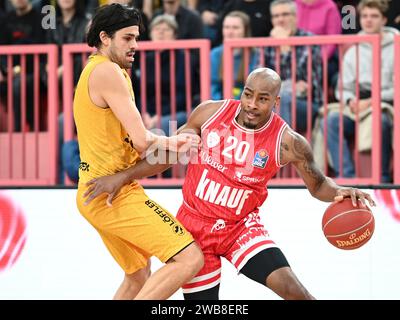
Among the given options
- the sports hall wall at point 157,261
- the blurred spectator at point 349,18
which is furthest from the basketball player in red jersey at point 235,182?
the blurred spectator at point 349,18

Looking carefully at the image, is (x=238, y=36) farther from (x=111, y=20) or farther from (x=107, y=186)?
(x=107, y=186)

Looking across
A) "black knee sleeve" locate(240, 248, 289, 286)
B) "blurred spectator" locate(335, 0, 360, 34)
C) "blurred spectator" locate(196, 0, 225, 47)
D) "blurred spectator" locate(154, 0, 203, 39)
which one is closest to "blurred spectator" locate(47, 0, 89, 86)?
"blurred spectator" locate(154, 0, 203, 39)

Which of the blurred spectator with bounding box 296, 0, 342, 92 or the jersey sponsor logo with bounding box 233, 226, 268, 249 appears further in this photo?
the blurred spectator with bounding box 296, 0, 342, 92

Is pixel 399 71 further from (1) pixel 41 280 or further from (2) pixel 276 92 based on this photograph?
(1) pixel 41 280

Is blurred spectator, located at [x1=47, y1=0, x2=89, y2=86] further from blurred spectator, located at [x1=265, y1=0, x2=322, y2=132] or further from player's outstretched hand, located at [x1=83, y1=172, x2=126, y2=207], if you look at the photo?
player's outstretched hand, located at [x1=83, y1=172, x2=126, y2=207]

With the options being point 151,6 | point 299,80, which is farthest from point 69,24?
point 299,80

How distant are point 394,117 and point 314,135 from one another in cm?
68

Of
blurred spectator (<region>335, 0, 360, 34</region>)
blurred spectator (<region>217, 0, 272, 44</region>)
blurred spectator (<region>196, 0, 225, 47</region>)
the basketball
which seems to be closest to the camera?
the basketball

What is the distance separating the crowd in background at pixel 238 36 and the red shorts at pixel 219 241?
6.60ft

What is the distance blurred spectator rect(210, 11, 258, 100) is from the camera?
873 centimetres

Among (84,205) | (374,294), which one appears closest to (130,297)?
(84,205)

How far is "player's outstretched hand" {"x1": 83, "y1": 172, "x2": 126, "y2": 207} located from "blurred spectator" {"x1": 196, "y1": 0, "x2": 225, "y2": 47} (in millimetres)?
3839

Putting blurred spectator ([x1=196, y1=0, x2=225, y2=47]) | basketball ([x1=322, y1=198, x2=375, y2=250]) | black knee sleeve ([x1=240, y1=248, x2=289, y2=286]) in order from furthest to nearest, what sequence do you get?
blurred spectator ([x1=196, y1=0, x2=225, y2=47])
basketball ([x1=322, y1=198, x2=375, y2=250])
black knee sleeve ([x1=240, y1=248, x2=289, y2=286])

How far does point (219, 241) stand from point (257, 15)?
3595mm
